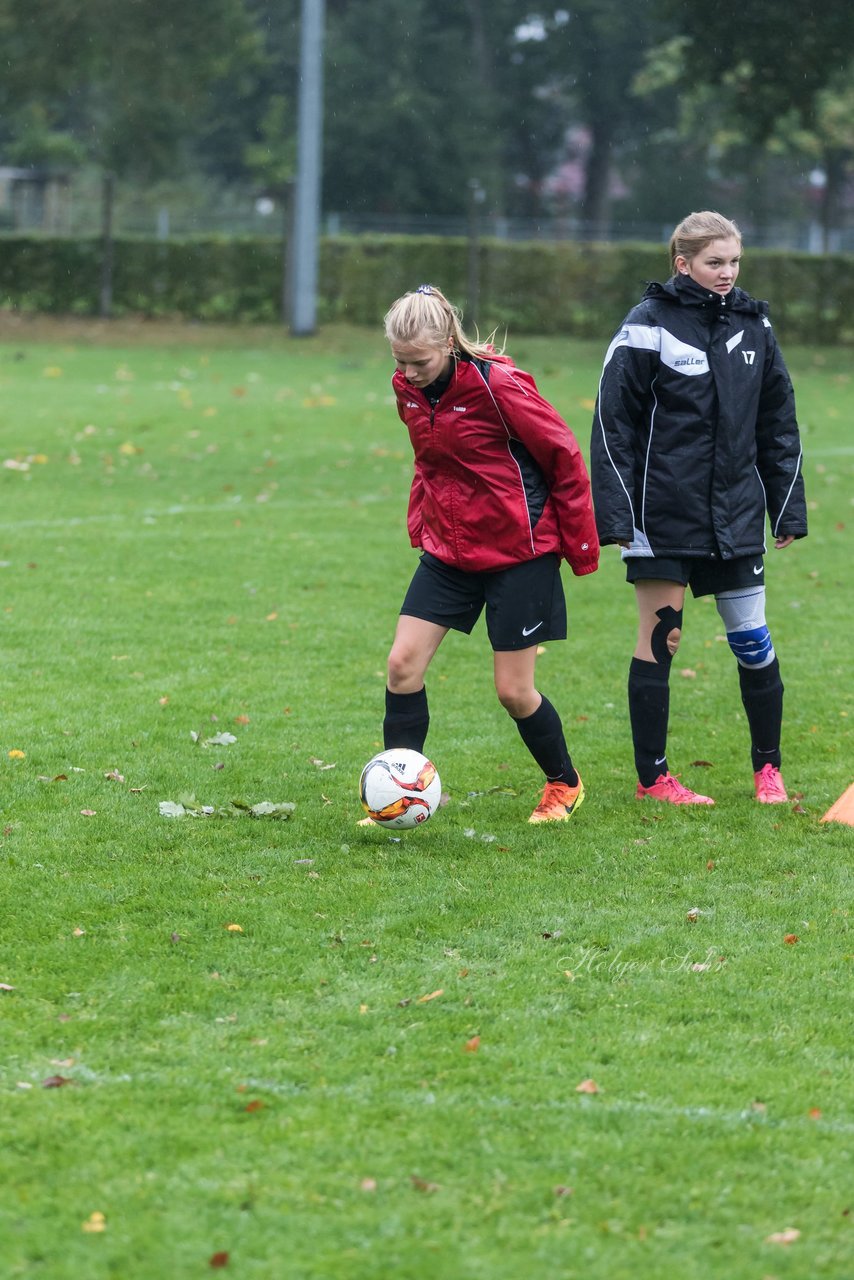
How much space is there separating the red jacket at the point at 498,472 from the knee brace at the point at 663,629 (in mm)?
521

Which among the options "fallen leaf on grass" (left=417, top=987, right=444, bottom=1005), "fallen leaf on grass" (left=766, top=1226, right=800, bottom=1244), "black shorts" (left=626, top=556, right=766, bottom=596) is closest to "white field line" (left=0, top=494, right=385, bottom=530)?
"black shorts" (left=626, top=556, right=766, bottom=596)

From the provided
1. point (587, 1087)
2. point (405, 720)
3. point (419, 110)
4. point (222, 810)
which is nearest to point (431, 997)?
point (587, 1087)

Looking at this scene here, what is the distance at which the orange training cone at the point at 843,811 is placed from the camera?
18.6ft

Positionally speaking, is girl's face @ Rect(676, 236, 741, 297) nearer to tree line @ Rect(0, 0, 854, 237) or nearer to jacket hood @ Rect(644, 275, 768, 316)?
jacket hood @ Rect(644, 275, 768, 316)

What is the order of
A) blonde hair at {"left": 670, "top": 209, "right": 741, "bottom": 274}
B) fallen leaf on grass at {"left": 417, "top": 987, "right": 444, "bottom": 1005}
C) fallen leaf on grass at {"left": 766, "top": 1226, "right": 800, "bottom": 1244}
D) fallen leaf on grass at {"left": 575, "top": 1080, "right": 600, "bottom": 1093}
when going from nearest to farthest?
fallen leaf on grass at {"left": 766, "top": 1226, "right": 800, "bottom": 1244}, fallen leaf on grass at {"left": 575, "top": 1080, "right": 600, "bottom": 1093}, fallen leaf on grass at {"left": 417, "top": 987, "right": 444, "bottom": 1005}, blonde hair at {"left": 670, "top": 209, "right": 741, "bottom": 274}

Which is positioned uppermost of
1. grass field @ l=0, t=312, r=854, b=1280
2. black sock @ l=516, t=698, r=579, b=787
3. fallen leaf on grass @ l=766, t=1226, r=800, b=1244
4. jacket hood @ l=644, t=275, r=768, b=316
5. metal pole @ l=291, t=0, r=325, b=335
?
metal pole @ l=291, t=0, r=325, b=335

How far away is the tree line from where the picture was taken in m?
42.5

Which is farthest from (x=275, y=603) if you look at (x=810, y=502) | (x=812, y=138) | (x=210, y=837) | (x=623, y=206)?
(x=623, y=206)

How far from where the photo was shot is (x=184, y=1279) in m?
2.84

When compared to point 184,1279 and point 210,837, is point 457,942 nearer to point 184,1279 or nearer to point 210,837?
point 210,837

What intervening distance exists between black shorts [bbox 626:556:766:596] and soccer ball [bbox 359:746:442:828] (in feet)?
3.33

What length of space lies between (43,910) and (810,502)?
996 cm

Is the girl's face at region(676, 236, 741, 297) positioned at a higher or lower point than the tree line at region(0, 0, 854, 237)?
lower

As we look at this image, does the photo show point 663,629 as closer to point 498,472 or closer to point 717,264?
point 498,472
